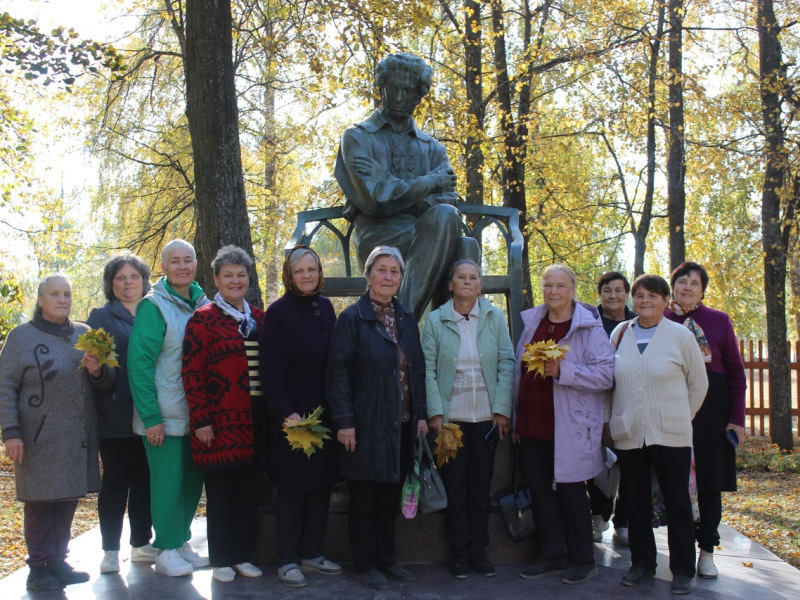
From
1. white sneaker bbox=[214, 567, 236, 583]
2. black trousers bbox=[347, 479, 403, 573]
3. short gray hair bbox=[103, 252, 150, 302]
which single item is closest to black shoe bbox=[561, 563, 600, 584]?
black trousers bbox=[347, 479, 403, 573]

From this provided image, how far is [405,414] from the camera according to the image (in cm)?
381

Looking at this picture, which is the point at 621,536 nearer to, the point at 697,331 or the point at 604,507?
the point at 604,507

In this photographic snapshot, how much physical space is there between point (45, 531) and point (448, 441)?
205 cm

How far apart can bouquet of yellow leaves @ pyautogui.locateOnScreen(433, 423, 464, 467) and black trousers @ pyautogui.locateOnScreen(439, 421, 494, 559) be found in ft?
0.33

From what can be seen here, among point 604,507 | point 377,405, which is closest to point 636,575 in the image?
point 604,507

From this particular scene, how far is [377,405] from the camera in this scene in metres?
3.69

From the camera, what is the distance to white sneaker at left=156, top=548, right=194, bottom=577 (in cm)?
395

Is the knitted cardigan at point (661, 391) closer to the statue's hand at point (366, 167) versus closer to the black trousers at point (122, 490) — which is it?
the statue's hand at point (366, 167)

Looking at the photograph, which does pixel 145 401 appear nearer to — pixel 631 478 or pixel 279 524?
pixel 279 524

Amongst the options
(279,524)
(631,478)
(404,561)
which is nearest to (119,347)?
(279,524)

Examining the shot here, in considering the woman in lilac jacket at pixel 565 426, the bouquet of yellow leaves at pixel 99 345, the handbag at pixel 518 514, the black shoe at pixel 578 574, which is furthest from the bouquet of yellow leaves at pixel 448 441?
the bouquet of yellow leaves at pixel 99 345

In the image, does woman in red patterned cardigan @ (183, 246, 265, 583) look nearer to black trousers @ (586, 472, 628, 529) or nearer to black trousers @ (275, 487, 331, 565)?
black trousers @ (275, 487, 331, 565)

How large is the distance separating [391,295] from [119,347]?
1.51 meters

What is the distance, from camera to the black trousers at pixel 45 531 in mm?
3854
